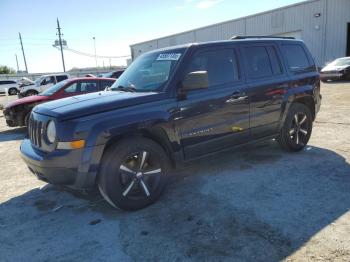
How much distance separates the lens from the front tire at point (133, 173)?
367 centimetres

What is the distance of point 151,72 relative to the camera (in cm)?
451

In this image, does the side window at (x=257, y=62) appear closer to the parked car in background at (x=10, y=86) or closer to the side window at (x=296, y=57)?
the side window at (x=296, y=57)

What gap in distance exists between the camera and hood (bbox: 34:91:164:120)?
3613 millimetres

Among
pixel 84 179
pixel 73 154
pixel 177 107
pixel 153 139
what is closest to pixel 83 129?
pixel 73 154

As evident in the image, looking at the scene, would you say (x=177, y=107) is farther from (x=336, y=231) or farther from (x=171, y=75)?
(x=336, y=231)

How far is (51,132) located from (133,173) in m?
1.01

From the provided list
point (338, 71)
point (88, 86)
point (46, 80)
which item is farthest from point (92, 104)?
point (46, 80)

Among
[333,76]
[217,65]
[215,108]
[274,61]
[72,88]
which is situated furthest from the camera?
A: [333,76]

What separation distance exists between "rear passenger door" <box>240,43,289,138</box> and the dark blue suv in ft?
0.05

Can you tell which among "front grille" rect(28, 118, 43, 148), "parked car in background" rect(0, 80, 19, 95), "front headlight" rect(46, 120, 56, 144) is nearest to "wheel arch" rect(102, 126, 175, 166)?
"front headlight" rect(46, 120, 56, 144)

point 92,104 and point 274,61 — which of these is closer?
point 92,104

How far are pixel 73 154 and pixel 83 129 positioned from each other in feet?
0.92

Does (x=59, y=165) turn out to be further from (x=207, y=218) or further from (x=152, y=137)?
(x=207, y=218)

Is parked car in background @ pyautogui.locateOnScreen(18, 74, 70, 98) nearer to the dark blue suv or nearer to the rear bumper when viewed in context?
the rear bumper
